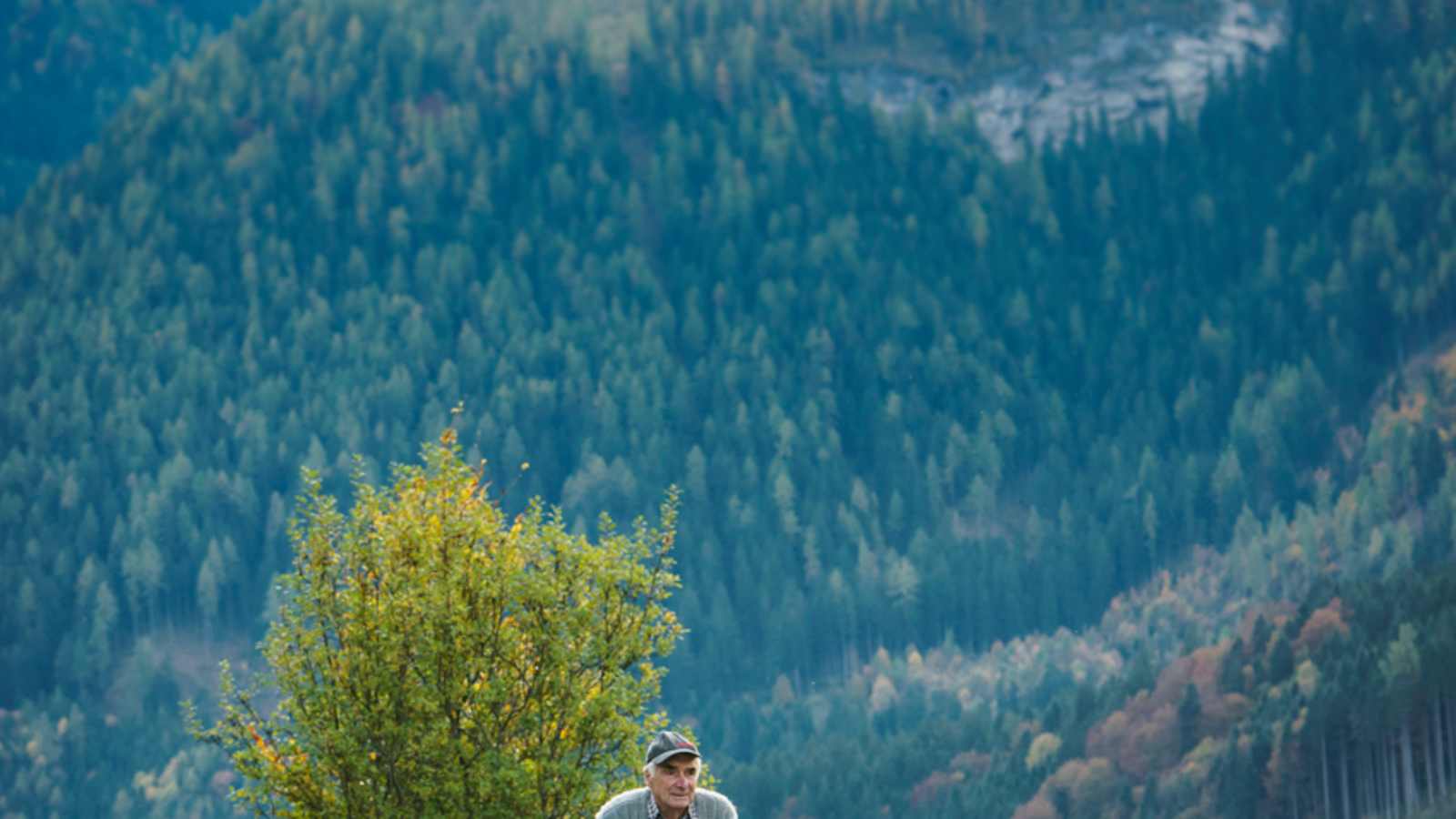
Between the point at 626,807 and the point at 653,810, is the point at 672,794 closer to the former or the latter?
the point at 653,810

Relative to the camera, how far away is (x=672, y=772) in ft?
67.8

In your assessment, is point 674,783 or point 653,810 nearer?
point 674,783

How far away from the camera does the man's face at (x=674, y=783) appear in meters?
20.5

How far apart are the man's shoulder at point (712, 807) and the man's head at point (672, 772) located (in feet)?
0.24

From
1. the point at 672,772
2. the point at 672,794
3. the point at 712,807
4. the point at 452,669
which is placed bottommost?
the point at 712,807

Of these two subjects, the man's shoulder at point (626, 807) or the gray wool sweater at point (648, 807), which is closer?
the gray wool sweater at point (648, 807)

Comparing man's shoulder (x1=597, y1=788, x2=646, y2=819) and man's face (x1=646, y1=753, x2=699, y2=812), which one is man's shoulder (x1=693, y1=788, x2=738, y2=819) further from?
man's shoulder (x1=597, y1=788, x2=646, y2=819)

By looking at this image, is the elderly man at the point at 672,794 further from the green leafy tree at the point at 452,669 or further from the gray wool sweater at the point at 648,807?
the green leafy tree at the point at 452,669

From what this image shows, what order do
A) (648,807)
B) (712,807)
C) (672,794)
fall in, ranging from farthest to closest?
1. (648,807)
2. (672,794)
3. (712,807)

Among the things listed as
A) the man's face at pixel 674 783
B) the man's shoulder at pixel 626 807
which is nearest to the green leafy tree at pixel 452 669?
the man's shoulder at pixel 626 807

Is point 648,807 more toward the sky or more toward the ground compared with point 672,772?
more toward the ground

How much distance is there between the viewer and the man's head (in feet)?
67.2

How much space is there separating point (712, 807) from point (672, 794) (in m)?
0.37

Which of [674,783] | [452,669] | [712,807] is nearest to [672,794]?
[674,783]
